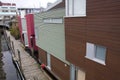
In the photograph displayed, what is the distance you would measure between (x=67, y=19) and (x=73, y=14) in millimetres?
654

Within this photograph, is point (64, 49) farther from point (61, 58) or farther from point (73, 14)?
point (73, 14)

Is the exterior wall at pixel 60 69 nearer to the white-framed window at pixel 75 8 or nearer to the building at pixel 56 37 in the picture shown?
the building at pixel 56 37

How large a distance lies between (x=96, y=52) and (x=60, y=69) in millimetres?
5256

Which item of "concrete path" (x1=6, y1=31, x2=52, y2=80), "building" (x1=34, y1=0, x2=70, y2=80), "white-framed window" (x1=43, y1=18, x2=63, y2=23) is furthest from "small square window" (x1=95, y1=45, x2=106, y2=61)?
"concrete path" (x1=6, y1=31, x2=52, y2=80)

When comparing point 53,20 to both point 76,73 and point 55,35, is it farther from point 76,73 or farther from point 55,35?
point 76,73

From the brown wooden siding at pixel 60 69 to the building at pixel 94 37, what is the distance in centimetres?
121

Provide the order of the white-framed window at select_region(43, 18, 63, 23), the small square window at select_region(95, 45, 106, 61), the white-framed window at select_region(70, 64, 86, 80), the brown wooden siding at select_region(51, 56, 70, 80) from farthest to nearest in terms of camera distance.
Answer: the brown wooden siding at select_region(51, 56, 70, 80), the white-framed window at select_region(43, 18, 63, 23), the white-framed window at select_region(70, 64, 86, 80), the small square window at select_region(95, 45, 106, 61)

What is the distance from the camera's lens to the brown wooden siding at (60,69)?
10.2m

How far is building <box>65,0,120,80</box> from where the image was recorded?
5.47 m

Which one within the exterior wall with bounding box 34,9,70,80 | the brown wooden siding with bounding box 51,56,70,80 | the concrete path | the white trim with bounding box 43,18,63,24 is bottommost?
the concrete path

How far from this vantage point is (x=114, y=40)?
5.46m

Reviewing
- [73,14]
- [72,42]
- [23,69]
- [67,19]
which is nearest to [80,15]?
[73,14]

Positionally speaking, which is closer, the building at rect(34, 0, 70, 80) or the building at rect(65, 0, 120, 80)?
the building at rect(65, 0, 120, 80)

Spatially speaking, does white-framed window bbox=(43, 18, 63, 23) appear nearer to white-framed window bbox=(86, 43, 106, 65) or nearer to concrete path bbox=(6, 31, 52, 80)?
white-framed window bbox=(86, 43, 106, 65)
